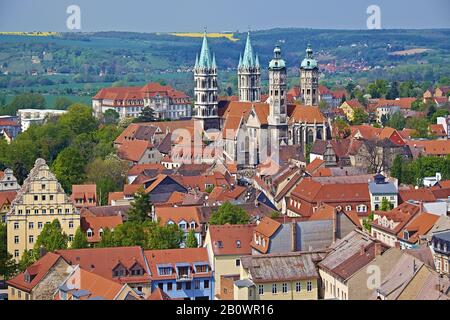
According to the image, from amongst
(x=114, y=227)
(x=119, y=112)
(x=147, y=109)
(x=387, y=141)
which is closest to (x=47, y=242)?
(x=114, y=227)

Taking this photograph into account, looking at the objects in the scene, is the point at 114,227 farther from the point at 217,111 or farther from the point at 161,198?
the point at 217,111

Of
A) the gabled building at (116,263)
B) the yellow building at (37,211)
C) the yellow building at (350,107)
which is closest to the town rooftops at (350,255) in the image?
the gabled building at (116,263)

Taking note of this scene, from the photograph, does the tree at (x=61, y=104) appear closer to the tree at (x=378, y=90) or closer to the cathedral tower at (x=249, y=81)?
the cathedral tower at (x=249, y=81)

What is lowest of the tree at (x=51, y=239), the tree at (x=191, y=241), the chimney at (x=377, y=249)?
the tree at (x=191, y=241)

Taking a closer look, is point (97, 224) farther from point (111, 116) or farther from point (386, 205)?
point (111, 116)

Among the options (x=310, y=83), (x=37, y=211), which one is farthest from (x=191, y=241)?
(x=310, y=83)
